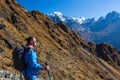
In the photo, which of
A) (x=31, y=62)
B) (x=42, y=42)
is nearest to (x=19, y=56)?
(x=31, y=62)

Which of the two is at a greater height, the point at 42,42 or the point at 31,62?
the point at 42,42

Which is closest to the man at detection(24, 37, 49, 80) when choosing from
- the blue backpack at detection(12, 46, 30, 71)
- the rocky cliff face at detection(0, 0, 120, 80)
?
the blue backpack at detection(12, 46, 30, 71)

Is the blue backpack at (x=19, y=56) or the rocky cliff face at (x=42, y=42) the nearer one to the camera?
the blue backpack at (x=19, y=56)

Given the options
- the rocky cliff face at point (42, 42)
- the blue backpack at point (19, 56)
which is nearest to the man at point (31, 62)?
the blue backpack at point (19, 56)

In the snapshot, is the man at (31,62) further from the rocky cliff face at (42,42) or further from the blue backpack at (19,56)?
the rocky cliff face at (42,42)

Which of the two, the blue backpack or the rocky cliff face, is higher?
the rocky cliff face

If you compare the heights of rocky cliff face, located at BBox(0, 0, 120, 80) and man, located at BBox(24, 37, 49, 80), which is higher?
rocky cliff face, located at BBox(0, 0, 120, 80)

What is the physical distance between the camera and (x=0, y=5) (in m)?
83.3

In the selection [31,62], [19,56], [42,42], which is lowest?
[31,62]

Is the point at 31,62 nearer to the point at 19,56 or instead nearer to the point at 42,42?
the point at 19,56

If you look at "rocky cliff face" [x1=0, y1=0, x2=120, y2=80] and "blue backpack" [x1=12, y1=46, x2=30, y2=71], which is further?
"rocky cliff face" [x1=0, y1=0, x2=120, y2=80]

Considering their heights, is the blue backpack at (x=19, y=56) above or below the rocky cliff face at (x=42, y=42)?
below

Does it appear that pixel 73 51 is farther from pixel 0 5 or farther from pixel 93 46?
pixel 93 46

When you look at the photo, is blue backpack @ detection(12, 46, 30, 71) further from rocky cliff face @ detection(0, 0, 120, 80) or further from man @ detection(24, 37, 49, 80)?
rocky cliff face @ detection(0, 0, 120, 80)
